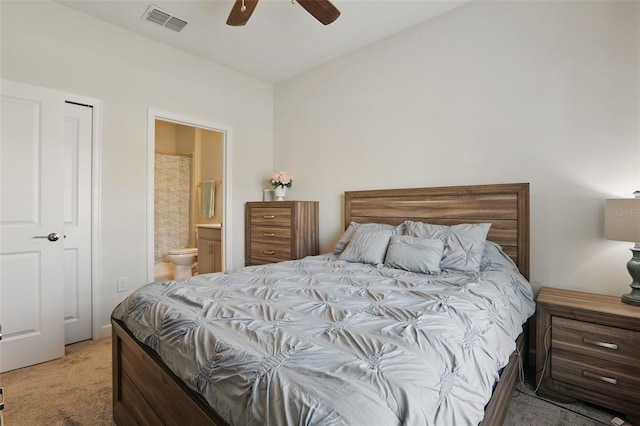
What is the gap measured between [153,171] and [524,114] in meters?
3.31

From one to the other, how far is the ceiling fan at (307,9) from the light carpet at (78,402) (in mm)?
2702

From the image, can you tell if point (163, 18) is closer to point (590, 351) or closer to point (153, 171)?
point (153, 171)

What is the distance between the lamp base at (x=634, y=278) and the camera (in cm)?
184

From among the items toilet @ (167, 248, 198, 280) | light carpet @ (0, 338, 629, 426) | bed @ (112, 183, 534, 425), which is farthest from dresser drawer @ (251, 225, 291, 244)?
light carpet @ (0, 338, 629, 426)

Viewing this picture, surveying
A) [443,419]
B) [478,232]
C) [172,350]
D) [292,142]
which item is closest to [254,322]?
[172,350]

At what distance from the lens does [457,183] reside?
2.73 metres

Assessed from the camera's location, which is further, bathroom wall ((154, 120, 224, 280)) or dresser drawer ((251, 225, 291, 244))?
bathroom wall ((154, 120, 224, 280))

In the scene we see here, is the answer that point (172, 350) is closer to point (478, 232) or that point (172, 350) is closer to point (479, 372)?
point (479, 372)

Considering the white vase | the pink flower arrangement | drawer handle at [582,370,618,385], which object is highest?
the pink flower arrangement

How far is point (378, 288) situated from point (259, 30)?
8.80 ft

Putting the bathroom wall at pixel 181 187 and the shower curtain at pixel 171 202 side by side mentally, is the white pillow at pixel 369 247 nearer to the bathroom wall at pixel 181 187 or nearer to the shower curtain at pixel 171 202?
the bathroom wall at pixel 181 187

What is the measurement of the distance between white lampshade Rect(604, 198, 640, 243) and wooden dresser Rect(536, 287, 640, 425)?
408mm

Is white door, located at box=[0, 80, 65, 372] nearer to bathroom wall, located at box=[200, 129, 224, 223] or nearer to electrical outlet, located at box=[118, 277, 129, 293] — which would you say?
electrical outlet, located at box=[118, 277, 129, 293]

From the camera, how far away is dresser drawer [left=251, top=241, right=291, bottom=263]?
139 inches
